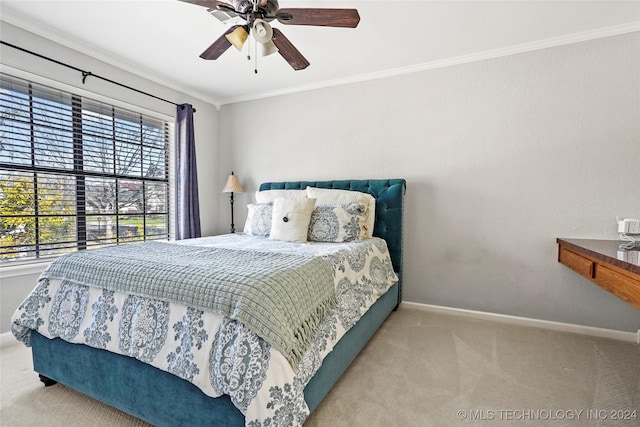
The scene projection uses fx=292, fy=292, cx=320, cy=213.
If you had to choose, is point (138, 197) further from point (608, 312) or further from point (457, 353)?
point (608, 312)

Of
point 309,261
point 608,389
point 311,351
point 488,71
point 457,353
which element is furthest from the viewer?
point 488,71

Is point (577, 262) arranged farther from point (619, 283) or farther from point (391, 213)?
point (391, 213)

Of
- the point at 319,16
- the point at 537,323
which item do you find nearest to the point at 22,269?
the point at 319,16

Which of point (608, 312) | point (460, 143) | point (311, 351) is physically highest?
point (460, 143)

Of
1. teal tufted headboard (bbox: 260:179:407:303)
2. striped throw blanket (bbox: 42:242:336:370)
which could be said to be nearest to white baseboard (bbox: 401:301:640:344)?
teal tufted headboard (bbox: 260:179:407:303)

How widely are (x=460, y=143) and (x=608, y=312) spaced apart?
181cm

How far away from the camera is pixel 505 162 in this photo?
2.63 m

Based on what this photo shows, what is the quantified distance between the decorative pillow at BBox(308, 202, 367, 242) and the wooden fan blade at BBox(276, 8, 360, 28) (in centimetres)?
142

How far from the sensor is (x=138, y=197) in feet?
10.5

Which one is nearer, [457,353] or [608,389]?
[608,389]

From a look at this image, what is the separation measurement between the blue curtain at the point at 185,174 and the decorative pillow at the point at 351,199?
5.12ft

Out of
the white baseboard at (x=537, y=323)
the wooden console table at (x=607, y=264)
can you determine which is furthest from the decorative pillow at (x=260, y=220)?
the wooden console table at (x=607, y=264)

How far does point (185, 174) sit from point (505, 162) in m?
3.35

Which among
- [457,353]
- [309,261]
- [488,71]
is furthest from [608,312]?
[309,261]
